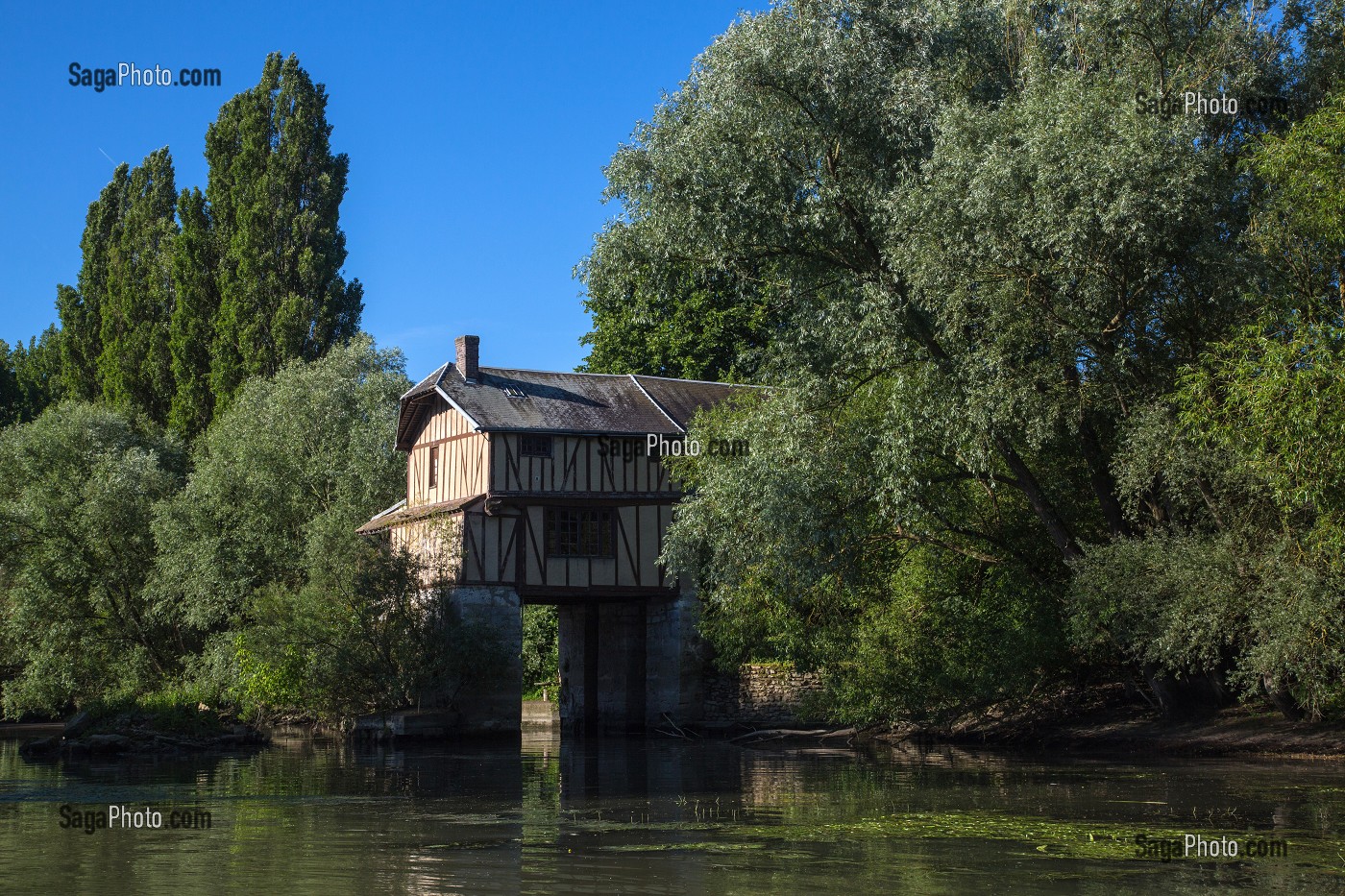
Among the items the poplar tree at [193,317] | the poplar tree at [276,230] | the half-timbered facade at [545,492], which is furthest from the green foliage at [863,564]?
the poplar tree at [193,317]

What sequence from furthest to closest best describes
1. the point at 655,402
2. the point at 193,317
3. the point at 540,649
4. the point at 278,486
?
the point at 193,317 < the point at 540,649 < the point at 278,486 < the point at 655,402

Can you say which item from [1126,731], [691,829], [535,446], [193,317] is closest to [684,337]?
[535,446]

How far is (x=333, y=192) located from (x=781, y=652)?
22791 mm

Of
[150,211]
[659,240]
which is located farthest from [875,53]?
[150,211]

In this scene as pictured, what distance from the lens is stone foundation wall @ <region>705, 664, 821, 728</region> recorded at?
90.3ft

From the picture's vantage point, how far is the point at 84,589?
31.5 metres

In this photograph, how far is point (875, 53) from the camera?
17.8 m

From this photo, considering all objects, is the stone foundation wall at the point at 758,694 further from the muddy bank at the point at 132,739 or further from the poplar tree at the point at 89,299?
the poplar tree at the point at 89,299

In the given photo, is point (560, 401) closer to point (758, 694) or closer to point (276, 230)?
point (758, 694)

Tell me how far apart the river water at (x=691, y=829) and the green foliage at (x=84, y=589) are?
42.8 ft

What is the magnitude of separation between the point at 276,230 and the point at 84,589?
491 inches

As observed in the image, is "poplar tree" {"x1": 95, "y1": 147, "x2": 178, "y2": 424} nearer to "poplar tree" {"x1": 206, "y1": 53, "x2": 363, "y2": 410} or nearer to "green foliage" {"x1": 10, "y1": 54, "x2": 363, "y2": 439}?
"green foliage" {"x1": 10, "y1": 54, "x2": 363, "y2": 439}

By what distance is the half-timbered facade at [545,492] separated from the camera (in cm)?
2744

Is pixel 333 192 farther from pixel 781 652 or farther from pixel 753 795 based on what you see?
pixel 753 795
